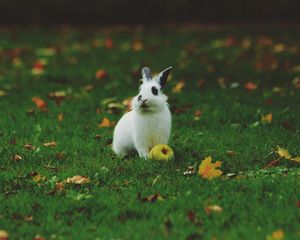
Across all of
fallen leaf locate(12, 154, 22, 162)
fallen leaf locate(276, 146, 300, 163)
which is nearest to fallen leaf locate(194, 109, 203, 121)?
fallen leaf locate(276, 146, 300, 163)

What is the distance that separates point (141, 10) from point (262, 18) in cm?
318

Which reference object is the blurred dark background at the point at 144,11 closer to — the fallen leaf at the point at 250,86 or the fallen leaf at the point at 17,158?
the fallen leaf at the point at 250,86

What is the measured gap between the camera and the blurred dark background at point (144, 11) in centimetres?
1659

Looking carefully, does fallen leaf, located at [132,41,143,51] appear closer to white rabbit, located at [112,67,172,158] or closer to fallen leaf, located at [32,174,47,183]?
white rabbit, located at [112,67,172,158]

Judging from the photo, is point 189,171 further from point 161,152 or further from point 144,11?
point 144,11

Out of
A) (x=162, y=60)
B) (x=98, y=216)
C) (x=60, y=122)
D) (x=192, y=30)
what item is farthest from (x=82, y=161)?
(x=192, y=30)

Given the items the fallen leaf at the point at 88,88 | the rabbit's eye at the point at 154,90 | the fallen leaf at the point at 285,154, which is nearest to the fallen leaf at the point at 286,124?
the fallen leaf at the point at 285,154

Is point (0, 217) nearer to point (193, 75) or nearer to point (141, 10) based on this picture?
point (193, 75)

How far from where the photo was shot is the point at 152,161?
5.47m

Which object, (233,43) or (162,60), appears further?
(233,43)

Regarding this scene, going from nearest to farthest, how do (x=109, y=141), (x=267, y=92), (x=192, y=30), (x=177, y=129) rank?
(x=109, y=141) → (x=177, y=129) → (x=267, y=92) → (x=192, y=30)

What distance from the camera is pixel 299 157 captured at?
5410mm

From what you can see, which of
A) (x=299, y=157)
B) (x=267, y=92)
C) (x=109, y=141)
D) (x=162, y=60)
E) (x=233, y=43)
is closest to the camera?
(x=299, y=157)

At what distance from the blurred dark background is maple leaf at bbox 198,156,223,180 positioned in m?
11.9
